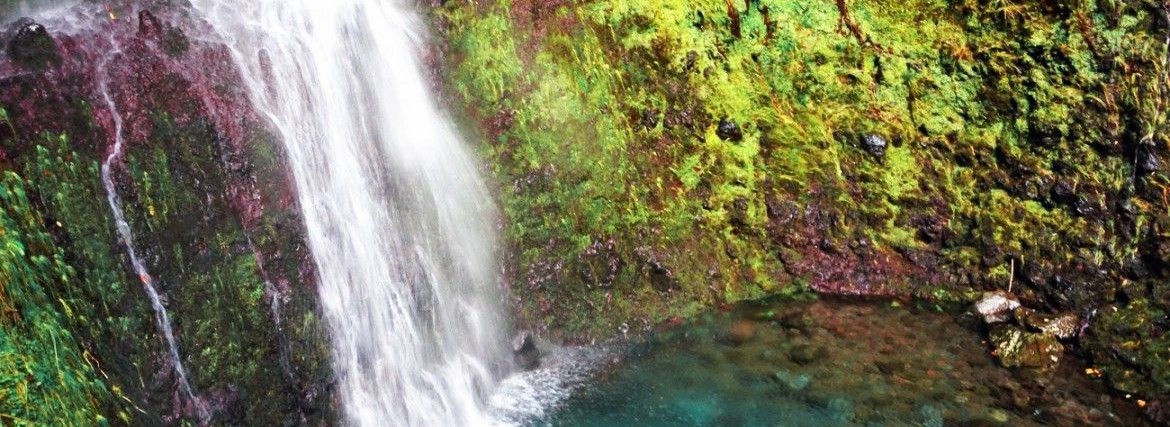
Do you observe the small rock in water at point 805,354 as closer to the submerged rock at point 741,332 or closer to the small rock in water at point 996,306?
the submerged rock at point 741,332

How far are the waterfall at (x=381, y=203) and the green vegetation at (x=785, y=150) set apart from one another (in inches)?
19.1

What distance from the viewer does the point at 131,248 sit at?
4.92 metres

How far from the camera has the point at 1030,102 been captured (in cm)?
788

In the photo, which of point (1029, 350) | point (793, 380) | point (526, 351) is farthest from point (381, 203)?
point (1029, 350)

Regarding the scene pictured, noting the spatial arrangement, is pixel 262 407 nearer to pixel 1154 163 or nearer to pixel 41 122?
pixel 41 122

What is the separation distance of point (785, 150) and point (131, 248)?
6.34 metres

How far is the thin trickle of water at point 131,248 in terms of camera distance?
488 cm

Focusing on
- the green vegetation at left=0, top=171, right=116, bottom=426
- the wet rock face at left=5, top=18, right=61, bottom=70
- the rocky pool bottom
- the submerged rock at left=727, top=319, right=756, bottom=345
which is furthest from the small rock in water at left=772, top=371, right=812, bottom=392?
the wet rock face at left=5, top=18, right=61, bottom=70

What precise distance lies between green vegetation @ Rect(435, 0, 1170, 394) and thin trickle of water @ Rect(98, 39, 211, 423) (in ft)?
11.3

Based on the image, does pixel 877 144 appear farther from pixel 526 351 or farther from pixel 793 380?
pixel 526 351

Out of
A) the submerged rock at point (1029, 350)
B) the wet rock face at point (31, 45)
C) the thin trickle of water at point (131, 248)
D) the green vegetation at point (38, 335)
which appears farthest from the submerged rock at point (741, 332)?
the wet rock face at point (31, 45)

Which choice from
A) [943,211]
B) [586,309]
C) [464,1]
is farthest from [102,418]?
[943,211]

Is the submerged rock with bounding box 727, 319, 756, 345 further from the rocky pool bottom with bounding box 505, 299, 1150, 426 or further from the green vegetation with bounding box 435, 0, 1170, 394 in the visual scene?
the green vegetation with bounding box 435, 0, 1170, 394

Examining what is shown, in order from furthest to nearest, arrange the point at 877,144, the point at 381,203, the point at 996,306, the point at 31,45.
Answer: the point at 877,144
the point at 996,306
the point at 381,203
the point at 31,45
